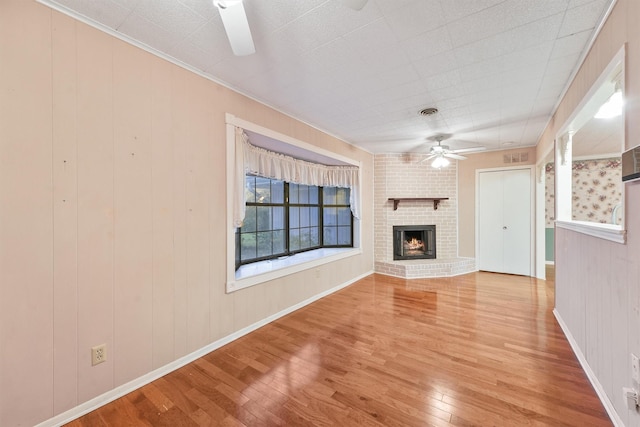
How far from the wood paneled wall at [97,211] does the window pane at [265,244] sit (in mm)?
1160

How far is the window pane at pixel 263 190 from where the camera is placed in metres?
3.50

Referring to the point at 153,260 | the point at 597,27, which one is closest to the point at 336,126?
the point at 597,27

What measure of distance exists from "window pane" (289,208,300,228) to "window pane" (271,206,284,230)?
0.61 ft

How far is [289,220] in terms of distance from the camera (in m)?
4.07

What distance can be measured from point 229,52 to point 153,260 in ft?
5.46

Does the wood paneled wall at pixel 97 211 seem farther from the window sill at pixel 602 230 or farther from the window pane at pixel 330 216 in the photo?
the window sill at pixel 602 230

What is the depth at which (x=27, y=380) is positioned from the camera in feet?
4.58

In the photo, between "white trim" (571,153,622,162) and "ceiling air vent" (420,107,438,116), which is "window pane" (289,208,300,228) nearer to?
"ceiling air vent" (420,107,438,116)

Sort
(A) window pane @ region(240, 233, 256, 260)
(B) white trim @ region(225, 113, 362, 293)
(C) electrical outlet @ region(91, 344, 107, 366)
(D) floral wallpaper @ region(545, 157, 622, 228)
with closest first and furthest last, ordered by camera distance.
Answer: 1. (C) electrical outlet @ region(91, 344, 107, 366)
2. (B) white trim @ region(225, 113, 362, 293)
3. (A) window pane @ region(240, 233, 256, 260)
4. (D) floral wallpaper @ region(545, 157, 622, 228)

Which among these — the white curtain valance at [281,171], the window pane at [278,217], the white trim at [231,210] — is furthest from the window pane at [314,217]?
the white trim at [231,210]

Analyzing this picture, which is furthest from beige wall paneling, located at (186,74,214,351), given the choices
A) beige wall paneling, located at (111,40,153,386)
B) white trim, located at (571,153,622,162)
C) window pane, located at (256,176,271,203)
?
white trim, located at (571,153,622,162)

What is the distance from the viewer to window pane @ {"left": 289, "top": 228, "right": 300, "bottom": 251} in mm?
4082

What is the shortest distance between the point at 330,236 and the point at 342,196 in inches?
31.4

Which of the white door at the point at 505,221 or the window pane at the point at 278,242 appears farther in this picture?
the white door at the point at 505,221
